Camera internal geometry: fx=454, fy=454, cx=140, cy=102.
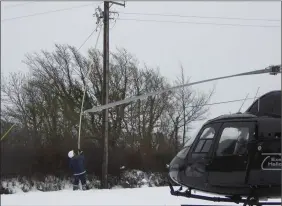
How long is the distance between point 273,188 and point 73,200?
522cm

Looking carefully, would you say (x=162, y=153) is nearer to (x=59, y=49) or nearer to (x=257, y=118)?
(x=59, y=49)

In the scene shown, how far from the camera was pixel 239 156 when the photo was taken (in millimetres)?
8023

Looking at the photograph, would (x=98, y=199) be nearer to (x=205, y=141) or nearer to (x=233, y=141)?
(x=205, y=141)

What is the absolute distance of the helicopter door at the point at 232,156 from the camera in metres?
8.02

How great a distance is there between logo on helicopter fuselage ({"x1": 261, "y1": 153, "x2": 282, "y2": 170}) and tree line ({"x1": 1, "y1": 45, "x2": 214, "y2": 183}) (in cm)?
1365

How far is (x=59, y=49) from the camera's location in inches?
1061

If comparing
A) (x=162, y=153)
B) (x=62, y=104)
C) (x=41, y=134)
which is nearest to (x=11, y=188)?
(x=41, y=134)

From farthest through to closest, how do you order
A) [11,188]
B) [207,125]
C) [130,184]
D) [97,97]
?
1. [97,97]
2. [130,184]
3. [11,188]
4. [207,125]

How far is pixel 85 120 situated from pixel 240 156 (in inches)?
654

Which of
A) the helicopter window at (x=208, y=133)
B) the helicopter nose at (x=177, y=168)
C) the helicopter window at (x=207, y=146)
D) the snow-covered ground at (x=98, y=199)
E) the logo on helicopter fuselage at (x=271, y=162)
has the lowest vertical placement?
the snow-covered ground at (x=98, y=199)

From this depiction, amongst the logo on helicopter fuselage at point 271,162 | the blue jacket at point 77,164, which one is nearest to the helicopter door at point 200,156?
the logo on helicopter fuselage at point 271,162

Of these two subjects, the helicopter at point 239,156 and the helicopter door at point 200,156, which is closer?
the helicopter at point 239,156

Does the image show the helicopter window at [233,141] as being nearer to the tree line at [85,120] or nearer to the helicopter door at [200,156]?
the helicopter door at [200,156]

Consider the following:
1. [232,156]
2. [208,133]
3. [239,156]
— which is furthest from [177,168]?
[239,156]
